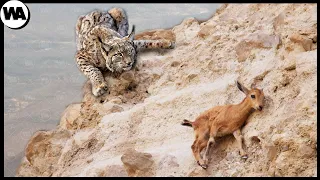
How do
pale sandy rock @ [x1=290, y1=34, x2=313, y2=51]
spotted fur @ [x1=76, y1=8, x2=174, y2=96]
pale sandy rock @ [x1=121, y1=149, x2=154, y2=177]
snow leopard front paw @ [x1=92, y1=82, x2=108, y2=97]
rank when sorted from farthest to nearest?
spotted fur @ [x1=76, y1=8, x2=174, y2=96] < snow leopard front paw @ [x1=92, y1=82, x2=108, y2=97] < pale sandy rock @ [x1=290, y1=34, x2=313, y2=51] < pale sandy rock @ [x1=121, y1=149, x2=154, y2=177]

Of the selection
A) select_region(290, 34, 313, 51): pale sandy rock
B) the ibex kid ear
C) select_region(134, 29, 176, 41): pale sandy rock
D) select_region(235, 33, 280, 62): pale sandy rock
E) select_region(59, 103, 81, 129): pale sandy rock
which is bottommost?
select_region(59, 103, 81, 129): pale sandy rock

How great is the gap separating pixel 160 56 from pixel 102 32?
4.28 feet

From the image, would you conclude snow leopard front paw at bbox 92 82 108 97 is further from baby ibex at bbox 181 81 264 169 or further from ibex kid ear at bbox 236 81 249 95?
ibex kid ear at bbox 236 81 249 95

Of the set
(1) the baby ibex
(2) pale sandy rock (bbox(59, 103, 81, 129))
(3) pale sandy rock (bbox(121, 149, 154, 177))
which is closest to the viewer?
(1) the baby ibex

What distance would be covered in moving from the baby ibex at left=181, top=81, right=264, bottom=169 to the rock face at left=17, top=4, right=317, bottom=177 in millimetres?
98

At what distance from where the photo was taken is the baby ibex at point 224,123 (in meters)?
6.41

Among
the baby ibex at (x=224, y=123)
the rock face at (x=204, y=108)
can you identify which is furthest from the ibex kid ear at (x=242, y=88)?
the rock face at (x=204, y=108)

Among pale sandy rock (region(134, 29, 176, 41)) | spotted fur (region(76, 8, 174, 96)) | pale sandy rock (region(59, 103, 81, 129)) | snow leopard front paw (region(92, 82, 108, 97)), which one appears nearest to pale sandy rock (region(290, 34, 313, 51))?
spotted fur (region(76, 8, 174, 96))

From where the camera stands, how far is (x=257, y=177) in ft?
19.5

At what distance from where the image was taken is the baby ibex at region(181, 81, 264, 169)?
6414 millimetres

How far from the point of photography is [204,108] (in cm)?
737

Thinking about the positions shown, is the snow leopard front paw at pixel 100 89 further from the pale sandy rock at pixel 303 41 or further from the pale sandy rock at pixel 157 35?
the pale sandy rock at pixel 303 41

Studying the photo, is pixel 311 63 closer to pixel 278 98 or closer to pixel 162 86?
pixel 278 98

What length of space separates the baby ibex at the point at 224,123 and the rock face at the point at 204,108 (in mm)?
98
